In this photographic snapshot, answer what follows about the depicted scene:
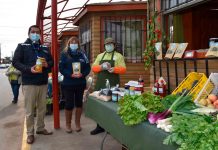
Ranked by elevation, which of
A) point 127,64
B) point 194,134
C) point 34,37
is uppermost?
→ point 34,37

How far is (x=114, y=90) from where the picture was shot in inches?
202

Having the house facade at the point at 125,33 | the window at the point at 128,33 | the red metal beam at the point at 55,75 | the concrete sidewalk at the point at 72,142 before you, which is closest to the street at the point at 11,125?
the concrete sidewalk at the point at 72,142

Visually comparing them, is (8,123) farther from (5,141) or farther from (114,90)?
(114,90)

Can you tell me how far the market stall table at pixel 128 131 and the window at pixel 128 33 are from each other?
5.32 m

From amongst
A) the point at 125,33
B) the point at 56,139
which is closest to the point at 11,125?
the point at 56,139

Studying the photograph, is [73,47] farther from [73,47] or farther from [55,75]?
[55,75]

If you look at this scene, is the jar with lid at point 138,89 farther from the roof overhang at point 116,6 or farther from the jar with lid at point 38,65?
the roof overhang at point 116,6

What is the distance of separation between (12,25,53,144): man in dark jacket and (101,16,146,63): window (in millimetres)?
4338

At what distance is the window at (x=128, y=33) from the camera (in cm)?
1039

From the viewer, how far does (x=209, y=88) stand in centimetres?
399

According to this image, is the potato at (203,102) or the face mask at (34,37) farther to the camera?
the face mask at (34,37)

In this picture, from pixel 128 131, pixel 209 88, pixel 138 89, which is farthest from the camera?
pixel 138 89

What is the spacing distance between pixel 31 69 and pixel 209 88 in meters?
3.09

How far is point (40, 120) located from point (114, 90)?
2117 mm
